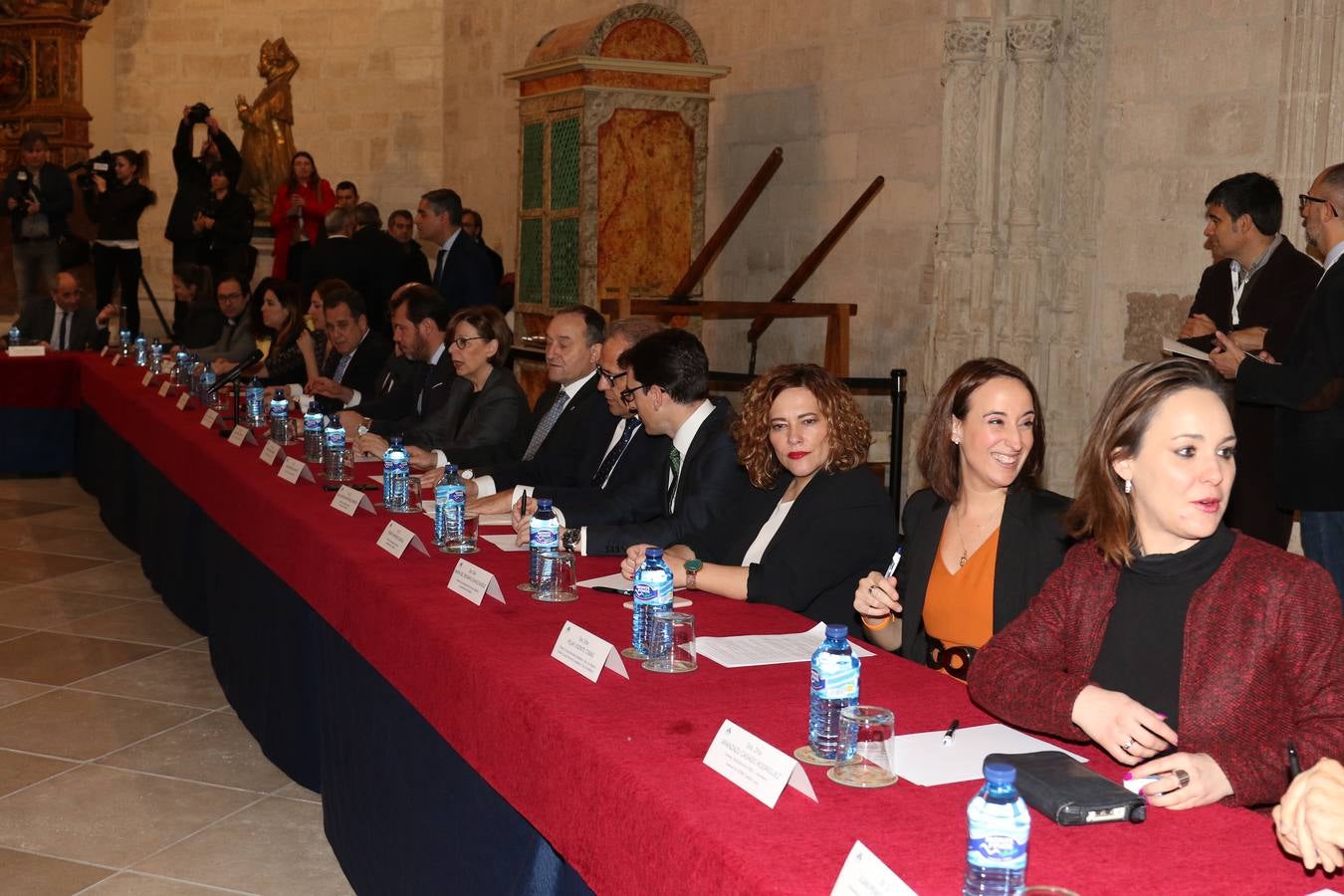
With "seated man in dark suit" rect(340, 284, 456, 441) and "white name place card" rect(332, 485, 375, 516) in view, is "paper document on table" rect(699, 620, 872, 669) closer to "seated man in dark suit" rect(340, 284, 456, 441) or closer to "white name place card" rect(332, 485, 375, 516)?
"white name place card" rect(332, 485, 375, 516)

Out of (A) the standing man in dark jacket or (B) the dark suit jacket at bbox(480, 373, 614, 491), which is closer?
(A) the standing man in dark jacket

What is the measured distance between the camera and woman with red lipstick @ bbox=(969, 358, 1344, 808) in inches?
75.4

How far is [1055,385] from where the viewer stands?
6.36 meters

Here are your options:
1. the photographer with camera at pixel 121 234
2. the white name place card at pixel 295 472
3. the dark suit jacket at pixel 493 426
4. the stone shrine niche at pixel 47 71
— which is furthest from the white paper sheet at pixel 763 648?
the stone shrine niche at pixel 47 71

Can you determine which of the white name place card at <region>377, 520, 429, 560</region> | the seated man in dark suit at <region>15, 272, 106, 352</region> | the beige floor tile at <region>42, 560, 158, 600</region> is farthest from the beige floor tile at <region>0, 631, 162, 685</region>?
the seated man in dark suit at <region>15, 272, 106, 352</region>

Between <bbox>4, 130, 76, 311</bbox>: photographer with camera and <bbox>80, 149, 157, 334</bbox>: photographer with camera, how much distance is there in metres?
0.30

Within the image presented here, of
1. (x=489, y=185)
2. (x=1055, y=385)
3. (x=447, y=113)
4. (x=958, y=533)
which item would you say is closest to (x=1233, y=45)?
(x=1055, y=385)

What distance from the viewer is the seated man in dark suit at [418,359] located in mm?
5734

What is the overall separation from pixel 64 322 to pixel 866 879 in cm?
856

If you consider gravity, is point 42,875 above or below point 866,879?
below

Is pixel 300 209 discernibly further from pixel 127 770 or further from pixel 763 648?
pixel 763 648

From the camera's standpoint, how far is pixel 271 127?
13.2 m

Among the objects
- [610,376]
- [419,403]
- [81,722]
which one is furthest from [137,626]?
[610,376]

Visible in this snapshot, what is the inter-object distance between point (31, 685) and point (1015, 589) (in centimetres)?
325
